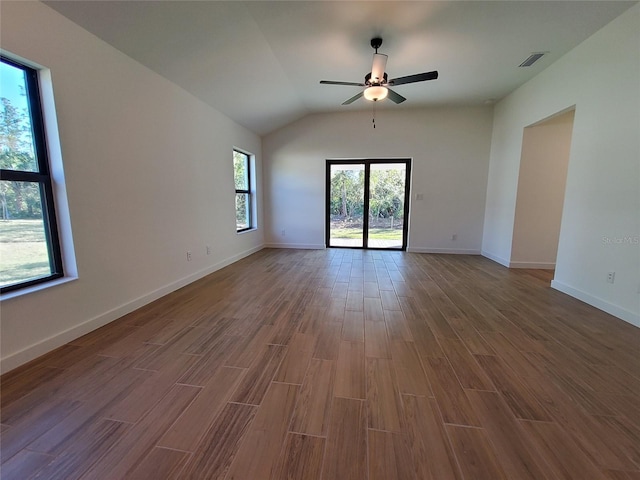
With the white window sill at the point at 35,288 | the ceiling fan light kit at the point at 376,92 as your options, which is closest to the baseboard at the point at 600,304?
the ceiling fan light kit at the point at 376,92

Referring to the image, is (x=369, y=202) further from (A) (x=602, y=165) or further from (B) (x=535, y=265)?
(A) (x=602, y=165)

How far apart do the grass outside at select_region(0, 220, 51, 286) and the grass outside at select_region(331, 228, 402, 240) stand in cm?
487

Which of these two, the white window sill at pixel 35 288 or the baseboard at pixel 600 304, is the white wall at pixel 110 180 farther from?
the baseboard at pixel 600 304

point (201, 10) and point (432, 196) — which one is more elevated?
point (201, 10)

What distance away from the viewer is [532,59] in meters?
3.37

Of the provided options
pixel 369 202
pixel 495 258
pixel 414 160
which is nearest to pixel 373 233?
pixel 369 202

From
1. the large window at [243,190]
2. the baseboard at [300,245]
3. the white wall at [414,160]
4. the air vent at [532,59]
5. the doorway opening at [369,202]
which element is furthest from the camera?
the baseboard at [300,245]

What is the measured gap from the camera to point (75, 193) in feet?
6.93

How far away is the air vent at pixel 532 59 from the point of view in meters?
3.25

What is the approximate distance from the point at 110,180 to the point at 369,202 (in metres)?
4.64

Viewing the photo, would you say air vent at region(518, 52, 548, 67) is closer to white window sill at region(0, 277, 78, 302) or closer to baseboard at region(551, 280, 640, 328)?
baseboard at region(551, 280, 640, 328)

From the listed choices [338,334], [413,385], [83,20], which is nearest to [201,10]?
[83,20]

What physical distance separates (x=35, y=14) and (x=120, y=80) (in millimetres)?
657

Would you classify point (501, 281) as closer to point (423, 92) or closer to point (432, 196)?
point (432, 196)
